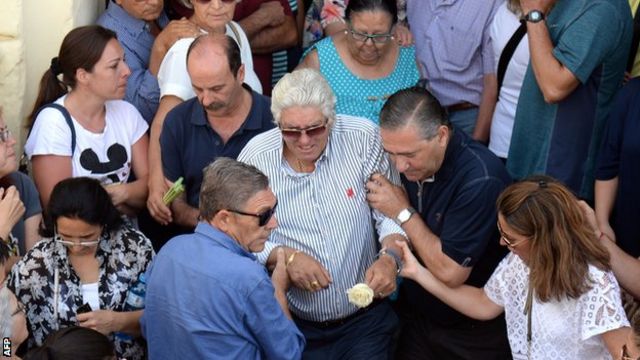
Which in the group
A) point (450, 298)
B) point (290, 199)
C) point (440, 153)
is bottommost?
point (450, 298)

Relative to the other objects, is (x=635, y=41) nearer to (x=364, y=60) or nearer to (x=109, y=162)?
(x=364, y=60)

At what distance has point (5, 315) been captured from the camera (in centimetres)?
398

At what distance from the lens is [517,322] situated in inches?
163

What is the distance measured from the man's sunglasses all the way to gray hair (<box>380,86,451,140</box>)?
0.28 meters

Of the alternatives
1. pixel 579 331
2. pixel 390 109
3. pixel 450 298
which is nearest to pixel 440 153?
pixel 390 109

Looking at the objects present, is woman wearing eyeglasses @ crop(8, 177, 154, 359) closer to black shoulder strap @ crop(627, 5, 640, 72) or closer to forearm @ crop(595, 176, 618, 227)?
forearm @ crop(595, 176, 618, 227)

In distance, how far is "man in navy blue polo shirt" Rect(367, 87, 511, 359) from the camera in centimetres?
426

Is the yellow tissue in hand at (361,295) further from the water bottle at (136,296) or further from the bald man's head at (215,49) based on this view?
the bald man's head at (215,49)

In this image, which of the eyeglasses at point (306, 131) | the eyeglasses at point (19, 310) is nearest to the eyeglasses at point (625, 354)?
the eyeglasses at point (306, 131)

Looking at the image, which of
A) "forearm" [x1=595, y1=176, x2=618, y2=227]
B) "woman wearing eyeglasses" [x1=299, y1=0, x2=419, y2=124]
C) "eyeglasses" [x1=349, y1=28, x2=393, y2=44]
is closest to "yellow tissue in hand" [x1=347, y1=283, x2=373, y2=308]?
"forearm" [x1=595, y1=176, x2=618, y2=227]

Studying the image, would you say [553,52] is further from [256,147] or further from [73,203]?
[73,203]

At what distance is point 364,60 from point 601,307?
203 cm

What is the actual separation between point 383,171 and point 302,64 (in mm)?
1071

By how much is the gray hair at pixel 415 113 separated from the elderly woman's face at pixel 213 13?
130 cm
